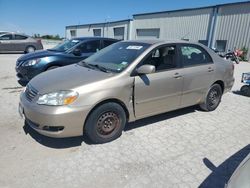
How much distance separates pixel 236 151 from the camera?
3.51 m

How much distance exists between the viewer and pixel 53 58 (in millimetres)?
6266

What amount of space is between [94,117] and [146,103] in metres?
1.00

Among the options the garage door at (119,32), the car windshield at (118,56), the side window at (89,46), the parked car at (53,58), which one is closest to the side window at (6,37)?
the parked car at (53,58)

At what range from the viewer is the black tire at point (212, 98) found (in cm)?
500

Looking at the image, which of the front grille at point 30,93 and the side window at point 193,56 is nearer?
the front grille at point 30,93

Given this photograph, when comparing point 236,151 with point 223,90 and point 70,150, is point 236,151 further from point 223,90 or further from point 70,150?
point 70,150

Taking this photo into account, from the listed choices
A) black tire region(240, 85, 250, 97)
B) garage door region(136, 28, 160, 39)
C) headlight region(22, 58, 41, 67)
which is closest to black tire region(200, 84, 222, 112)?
black tire region(240, 85, 250, 97)

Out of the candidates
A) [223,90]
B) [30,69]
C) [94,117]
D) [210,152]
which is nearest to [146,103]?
[94,117]

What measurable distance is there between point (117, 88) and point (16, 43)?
15.0 metres

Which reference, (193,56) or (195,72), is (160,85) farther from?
(193,56)

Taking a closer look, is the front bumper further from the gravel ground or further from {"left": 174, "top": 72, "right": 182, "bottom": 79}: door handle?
{"left": 174, "top": 72, "right": 182, "bottom": 79}: door handle

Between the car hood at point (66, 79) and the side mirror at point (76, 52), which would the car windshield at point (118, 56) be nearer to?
the car hood at point (66, 79)

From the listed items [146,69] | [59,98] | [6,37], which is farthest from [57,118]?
[6,37]

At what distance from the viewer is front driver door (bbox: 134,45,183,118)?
3688mm
